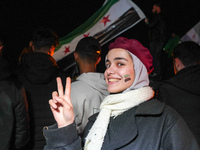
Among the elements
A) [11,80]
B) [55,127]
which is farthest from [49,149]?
[11,80]

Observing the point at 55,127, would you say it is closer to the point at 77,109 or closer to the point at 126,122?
the point at 126,122

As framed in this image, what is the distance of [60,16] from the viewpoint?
9258 millimetres

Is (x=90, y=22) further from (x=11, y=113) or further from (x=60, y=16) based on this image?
(x=60, y=16)

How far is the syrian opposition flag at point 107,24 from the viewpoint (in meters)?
5.10

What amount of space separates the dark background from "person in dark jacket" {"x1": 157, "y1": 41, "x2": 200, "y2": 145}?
6.39 m

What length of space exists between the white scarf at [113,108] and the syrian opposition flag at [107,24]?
11.6 feet

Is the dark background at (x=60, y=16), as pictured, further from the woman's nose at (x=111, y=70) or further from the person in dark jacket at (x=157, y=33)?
the woman's nose at (x=111, y=70)

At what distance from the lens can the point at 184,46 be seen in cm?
283

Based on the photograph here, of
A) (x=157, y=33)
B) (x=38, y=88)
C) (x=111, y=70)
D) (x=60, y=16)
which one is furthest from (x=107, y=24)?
(x=60, y=16)

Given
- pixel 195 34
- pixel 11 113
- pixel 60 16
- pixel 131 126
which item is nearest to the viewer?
pixel 131 126

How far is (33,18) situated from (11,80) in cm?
708

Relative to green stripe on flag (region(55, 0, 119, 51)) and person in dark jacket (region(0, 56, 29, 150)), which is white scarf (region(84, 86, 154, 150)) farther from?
green stripe on flag (region(55, 0, 119, 51))

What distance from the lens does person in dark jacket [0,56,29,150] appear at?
216 centimetres

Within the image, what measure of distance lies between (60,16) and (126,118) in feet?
27.2
